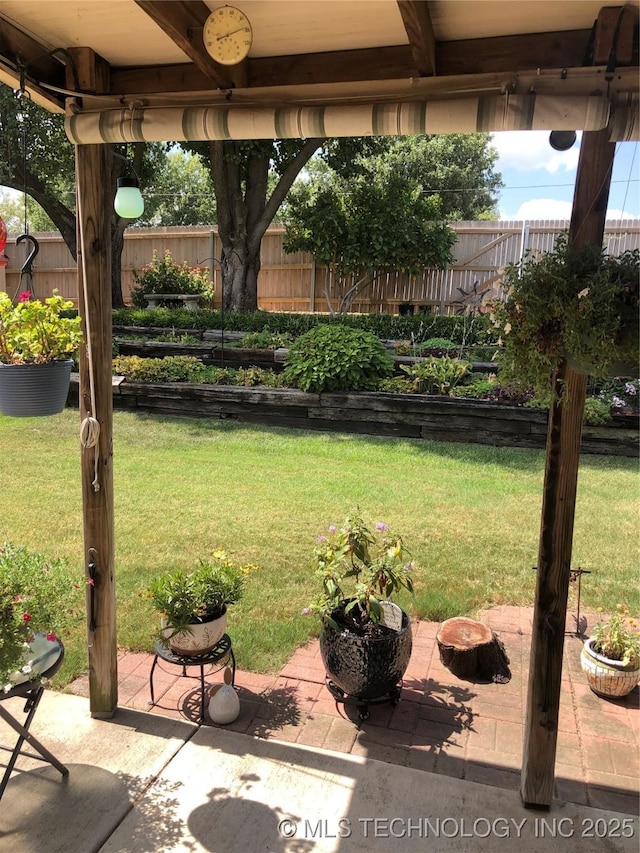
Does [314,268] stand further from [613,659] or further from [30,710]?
[30,710]

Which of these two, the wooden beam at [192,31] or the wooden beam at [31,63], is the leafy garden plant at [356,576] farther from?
the wooden beam at [31,63]

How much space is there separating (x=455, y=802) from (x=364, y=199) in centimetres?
1040

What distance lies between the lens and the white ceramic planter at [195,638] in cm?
267

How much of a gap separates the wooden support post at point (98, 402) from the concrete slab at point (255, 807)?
33 cm

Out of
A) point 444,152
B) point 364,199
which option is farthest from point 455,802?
point 444,152

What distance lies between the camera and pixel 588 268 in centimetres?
186

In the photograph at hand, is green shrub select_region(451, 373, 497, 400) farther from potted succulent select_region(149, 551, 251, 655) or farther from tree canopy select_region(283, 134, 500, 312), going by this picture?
potted succulent select_region(149, 551, 251, 655)

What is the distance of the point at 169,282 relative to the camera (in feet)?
42.4

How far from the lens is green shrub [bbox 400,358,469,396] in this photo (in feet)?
24.6

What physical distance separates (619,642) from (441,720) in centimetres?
91

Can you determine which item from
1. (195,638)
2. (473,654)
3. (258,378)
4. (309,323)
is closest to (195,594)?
(195,638)

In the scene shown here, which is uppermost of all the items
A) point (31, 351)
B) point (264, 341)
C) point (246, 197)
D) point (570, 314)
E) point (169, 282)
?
point (246, 197)

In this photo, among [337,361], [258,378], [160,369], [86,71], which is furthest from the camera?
[160,369]

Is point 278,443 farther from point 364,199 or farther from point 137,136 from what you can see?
point 364,199
